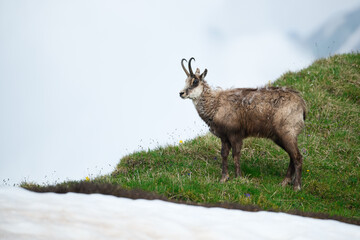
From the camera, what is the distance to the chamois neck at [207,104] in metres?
8.02

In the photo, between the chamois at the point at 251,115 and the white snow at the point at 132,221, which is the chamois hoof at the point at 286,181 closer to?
the chamois at the point at 251,115

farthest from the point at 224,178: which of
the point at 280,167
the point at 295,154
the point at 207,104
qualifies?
the point at 280,167

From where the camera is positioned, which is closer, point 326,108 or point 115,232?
point 115,232

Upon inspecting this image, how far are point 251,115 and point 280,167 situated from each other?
2119mm

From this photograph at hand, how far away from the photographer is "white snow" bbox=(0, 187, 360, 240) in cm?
181

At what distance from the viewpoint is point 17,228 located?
175 centimetres

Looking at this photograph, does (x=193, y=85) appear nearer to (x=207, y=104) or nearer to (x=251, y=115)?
(x=207, y=104)

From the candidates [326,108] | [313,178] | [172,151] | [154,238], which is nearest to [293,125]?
[313,178]

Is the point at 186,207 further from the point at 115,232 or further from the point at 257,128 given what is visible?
the point at 257,128

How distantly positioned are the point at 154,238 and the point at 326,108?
11589mm

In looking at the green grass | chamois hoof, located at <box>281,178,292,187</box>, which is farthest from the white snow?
chamois hoof, located at <box>281,178,292,187</box>

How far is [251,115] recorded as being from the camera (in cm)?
760

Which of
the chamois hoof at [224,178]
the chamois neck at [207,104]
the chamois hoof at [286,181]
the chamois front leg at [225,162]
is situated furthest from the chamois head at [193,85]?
the chamois hoof at [286,181]

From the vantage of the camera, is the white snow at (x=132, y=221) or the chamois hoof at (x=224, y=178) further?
the chamois hoof at (x=224, y=178)
